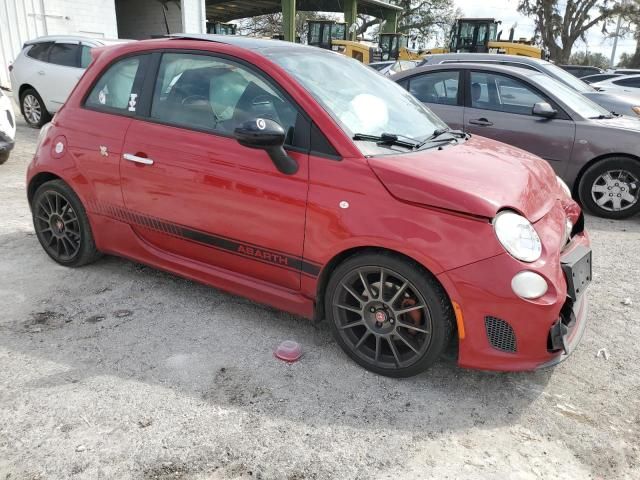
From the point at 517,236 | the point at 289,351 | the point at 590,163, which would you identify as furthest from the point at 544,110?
the point at 289,351

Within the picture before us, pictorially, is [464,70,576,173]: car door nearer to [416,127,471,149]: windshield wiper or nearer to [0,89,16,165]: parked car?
[416,127,471,149]: windshield wiper

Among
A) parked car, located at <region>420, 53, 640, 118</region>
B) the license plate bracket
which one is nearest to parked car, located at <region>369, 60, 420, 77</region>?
parked car, located at <region>420, 53, 640, 118</region>

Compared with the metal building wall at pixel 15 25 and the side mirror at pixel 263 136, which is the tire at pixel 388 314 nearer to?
the side mirror at pixel 263 136

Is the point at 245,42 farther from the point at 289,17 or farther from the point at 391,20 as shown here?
the point at 391,20

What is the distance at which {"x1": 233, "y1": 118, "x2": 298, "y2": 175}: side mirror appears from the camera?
8.93 feet

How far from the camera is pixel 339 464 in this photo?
2270 mm

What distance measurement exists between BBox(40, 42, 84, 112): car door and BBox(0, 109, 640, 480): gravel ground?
7280 mm

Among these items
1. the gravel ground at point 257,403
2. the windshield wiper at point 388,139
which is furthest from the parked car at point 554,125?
the windshield wiper at point 388,139

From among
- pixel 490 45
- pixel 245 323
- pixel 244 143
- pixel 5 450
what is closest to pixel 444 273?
pixel 244 143

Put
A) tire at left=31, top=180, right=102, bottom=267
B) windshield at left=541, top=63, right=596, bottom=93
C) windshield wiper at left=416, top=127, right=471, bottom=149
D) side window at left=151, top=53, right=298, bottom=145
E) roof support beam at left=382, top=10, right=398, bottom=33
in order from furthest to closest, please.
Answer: roof support beam at left=382, top=10, right=398, bottom=33, windshield at left=541, top=63, right=596, bottom=93, tire at left=31, top=180, right=102, bottom=267, windshield wiper at left=416, top=127, right=471, bottom=149, side window at left=151, top=53, right=298, bottom=145

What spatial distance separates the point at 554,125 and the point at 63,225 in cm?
517

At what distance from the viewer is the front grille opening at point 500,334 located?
252 cm

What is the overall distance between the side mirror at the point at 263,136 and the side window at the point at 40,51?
913 centimetres

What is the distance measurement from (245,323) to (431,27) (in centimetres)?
5620
